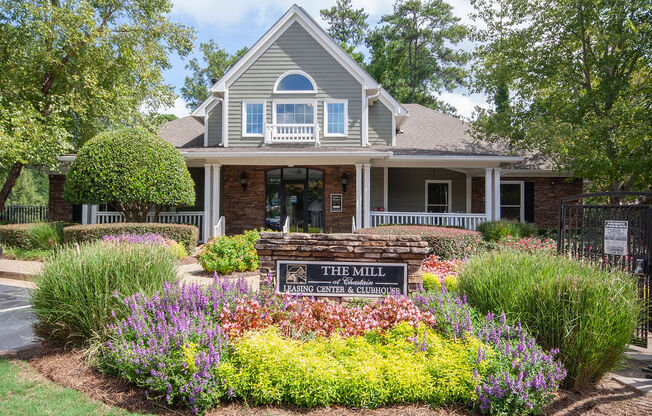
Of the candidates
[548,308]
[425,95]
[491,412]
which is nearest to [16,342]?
[491,412]

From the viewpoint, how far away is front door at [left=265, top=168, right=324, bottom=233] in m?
16.4

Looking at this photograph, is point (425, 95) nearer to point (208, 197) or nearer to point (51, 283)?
point (208, 197)

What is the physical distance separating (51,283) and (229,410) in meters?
2.80

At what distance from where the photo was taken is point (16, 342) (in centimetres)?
525

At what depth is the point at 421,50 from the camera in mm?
33188

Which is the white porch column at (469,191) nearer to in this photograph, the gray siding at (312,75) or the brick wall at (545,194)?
the brick wall at (545,194)

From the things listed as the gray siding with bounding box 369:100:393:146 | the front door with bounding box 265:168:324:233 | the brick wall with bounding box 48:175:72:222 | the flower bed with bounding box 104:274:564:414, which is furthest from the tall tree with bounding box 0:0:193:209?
the flower bed with bounding box 104:274:564:414

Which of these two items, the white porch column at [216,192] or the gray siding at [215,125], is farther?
the gray siding at [215,125]

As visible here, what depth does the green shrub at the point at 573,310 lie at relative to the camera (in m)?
3.87

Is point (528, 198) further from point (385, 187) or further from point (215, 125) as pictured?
point (215, 125)

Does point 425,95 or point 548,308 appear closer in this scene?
point 548,308

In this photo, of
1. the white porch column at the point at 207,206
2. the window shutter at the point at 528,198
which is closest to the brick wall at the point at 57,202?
the white porch column at the point at 207,206

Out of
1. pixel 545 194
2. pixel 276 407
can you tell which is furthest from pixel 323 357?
pixel 545 194

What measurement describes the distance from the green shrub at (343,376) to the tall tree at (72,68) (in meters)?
13.1
